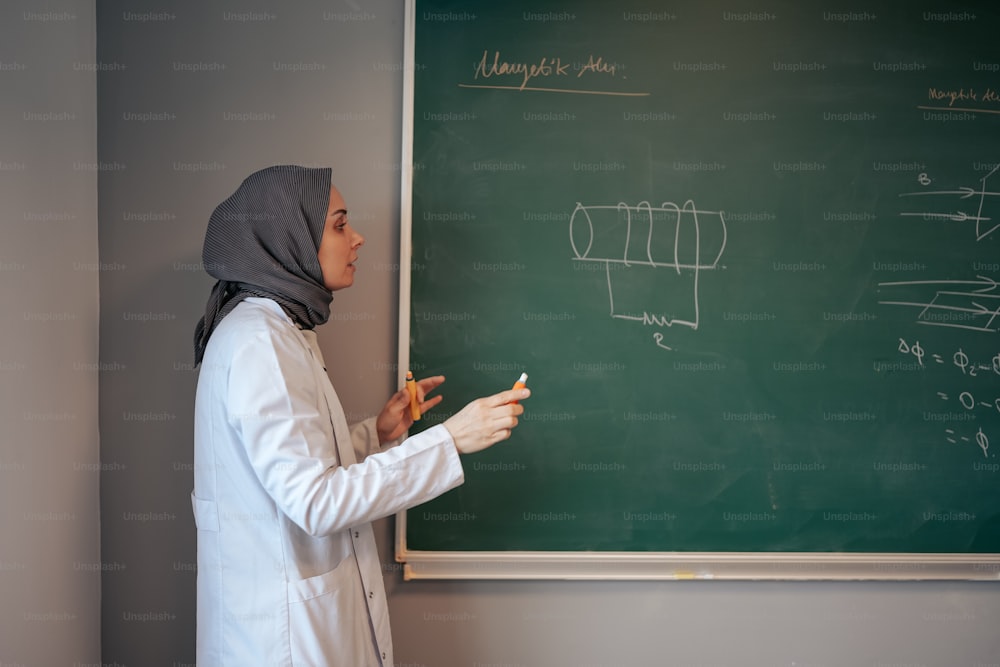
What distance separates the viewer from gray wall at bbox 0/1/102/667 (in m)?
1.87

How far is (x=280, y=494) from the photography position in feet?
5.18

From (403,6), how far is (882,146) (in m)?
1.57

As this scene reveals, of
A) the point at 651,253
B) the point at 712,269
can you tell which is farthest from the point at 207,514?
the point at 712,269

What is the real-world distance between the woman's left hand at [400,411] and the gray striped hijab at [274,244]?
407 mm

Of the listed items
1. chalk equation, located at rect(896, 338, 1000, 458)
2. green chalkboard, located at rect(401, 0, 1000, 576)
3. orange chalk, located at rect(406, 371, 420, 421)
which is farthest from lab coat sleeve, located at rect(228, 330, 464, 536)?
chalk equation, located at rect(896, 338, 1000, 458)

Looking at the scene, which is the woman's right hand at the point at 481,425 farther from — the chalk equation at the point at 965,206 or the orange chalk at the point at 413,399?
the chalk equation at the point at 965,206

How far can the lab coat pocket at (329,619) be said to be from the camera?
5.43ft

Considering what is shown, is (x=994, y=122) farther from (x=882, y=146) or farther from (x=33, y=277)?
(x=33, y=277)

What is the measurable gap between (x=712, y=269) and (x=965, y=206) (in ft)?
2.78

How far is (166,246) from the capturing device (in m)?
2.33

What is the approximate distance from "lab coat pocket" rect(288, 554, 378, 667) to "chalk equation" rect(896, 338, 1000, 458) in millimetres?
1909

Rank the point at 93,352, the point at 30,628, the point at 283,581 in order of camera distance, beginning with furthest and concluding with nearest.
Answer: the point at 93,352
the point at 30,628
the point at 283,581

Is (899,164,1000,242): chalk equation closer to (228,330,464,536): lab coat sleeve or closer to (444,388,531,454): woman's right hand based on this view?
(444,388,531,454): woman's right hand

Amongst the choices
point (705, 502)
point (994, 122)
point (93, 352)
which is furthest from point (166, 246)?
point (994, 122)
